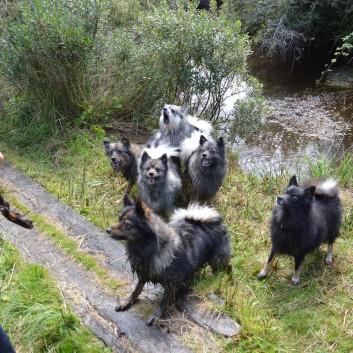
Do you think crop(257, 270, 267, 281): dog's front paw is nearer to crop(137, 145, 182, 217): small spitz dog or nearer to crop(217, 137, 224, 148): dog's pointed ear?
crop(137, 145, 182, 217): small spitz dog

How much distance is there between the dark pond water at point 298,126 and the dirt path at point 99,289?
3.54 metres

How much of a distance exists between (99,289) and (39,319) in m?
0.73

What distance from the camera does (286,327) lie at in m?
3.58

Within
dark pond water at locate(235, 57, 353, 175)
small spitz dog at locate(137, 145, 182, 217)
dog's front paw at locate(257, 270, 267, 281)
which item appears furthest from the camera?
dark pond water at locate(235, 57, 353, 175)

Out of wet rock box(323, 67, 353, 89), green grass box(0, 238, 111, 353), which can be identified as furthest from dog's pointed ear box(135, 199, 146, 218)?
wet rock box(323, 67, 353, 89)

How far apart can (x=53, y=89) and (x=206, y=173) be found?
3188 millimetres

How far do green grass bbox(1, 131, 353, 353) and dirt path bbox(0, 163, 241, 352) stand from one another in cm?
21

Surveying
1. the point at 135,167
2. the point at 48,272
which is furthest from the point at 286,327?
the point at 135,167

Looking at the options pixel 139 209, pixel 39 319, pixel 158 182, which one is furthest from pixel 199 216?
pixel 39 319

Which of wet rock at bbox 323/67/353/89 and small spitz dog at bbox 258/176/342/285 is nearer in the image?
small spitz dog at bbox 258/176/342/285

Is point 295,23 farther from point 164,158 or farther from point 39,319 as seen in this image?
point 39,319

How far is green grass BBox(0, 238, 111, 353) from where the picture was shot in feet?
10.1

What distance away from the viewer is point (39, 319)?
10.3ft

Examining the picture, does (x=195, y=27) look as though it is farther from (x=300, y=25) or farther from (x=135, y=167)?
(x=300, y=25)
